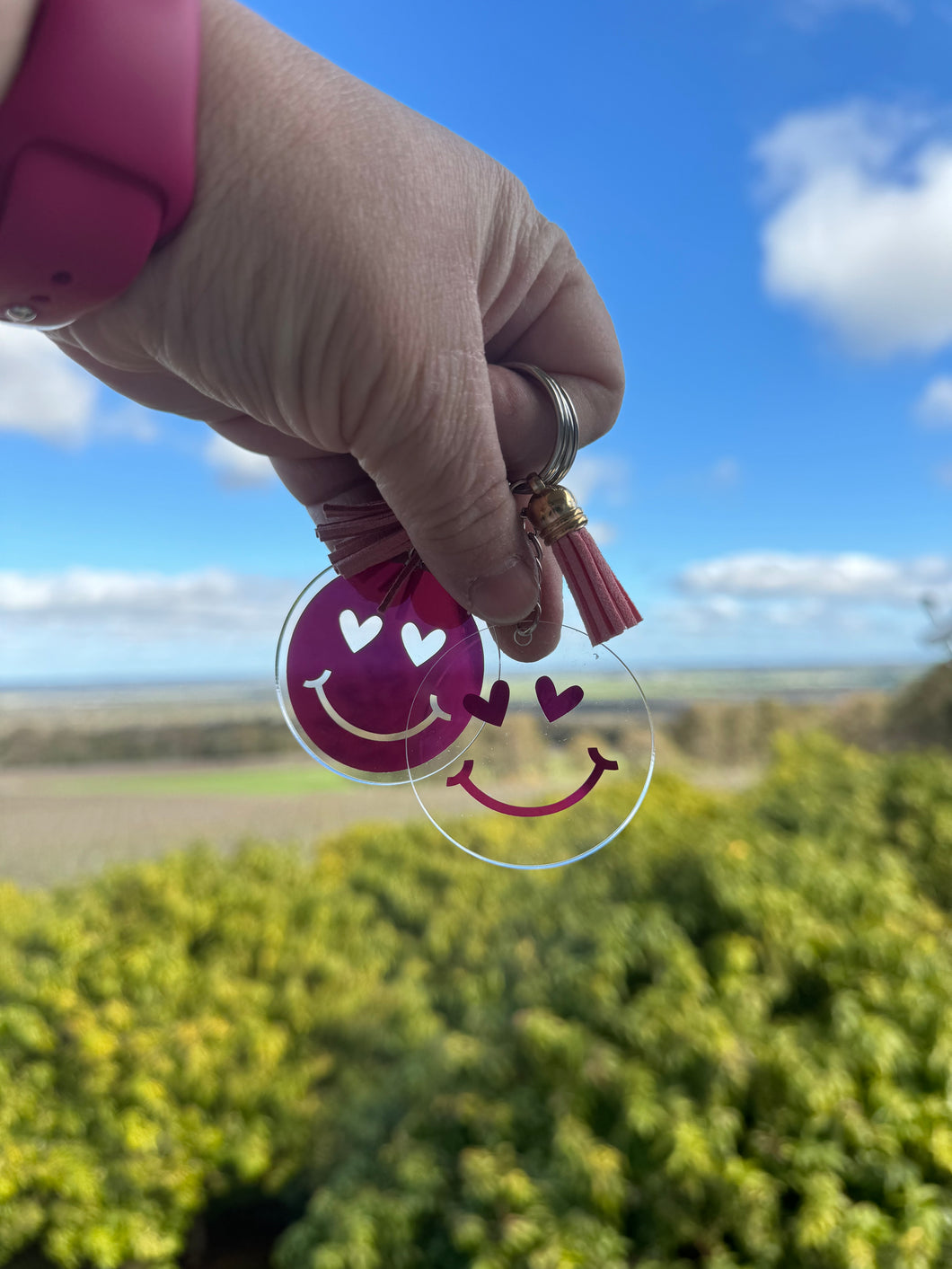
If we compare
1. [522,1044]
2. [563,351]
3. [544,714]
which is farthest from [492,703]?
[522,1044]

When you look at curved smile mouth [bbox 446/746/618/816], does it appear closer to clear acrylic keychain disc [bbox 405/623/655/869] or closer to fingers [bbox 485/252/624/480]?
clear acrylic keychain disc [bbox 405/623/655/869]

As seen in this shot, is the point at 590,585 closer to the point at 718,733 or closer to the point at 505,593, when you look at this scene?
the point at 505,593

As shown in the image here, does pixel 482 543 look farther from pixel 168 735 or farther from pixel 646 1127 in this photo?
pixel 168 735

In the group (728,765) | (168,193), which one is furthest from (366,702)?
(728,765)

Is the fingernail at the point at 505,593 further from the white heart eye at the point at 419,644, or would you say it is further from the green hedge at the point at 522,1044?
the green hedge at the point at 522,1044

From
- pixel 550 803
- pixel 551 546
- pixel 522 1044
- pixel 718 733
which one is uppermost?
pixel 551 546

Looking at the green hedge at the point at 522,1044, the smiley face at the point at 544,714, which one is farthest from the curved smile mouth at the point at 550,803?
the green hedge at the point at 522,1044
